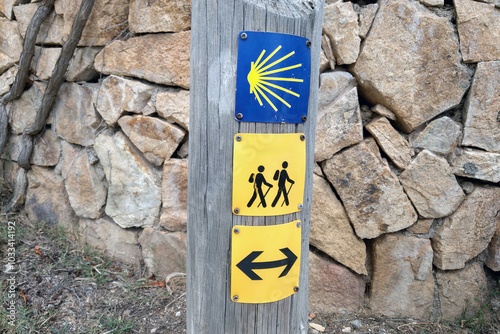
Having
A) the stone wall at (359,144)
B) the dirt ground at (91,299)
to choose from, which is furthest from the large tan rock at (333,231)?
the dirt ground at (91,299)

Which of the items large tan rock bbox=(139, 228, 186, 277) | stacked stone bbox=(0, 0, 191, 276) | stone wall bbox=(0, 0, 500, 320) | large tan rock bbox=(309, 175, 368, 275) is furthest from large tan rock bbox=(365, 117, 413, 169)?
large tan rock bbox=(139, 228, 186, 277)

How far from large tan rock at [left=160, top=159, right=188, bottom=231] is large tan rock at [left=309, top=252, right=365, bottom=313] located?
94cm

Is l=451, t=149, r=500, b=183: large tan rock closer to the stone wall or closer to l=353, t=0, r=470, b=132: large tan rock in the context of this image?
the stone wall

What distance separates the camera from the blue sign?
1.14m

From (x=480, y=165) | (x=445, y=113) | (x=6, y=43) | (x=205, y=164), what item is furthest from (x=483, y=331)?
(x=6, y=43)

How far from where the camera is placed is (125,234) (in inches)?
113

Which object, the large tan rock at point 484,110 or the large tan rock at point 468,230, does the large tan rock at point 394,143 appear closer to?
the large tan rock at point 484,110

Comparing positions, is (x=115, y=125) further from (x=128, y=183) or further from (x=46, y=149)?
(x=46, y=149)

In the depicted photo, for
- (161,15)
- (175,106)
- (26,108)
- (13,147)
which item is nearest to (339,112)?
(175,106)

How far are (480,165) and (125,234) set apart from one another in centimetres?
246

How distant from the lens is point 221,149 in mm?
1182

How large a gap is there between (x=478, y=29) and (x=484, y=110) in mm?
460

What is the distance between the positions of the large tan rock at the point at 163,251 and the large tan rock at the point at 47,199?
724mm

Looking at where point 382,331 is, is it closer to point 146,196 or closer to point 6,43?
point 146,196
